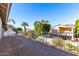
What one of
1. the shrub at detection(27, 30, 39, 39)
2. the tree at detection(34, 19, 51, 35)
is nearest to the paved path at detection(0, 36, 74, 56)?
the shrub at detection(27, 30, 39, 39)

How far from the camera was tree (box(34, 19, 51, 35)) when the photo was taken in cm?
403

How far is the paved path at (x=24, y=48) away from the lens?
4055 millimetres

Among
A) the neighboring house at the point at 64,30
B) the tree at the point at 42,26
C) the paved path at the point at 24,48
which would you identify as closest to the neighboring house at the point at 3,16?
the paved path at the point at 24,48

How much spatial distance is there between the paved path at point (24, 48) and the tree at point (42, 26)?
23 cm

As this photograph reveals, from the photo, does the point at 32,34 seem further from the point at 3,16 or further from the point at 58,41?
the point at 3,16

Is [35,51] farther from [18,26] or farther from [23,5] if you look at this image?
[23,5]

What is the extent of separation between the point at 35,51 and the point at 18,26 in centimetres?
53

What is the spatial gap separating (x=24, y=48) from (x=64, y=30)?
2.54ft

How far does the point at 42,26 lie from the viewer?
4.08 metres

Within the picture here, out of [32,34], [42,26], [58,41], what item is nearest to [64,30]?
[58,41]

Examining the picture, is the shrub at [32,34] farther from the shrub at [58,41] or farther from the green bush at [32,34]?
the shrub at [58,41]

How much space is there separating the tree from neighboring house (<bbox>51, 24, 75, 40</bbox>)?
0.10 metres

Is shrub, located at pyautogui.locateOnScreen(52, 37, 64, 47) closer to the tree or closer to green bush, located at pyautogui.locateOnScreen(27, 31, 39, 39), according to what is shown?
the tree

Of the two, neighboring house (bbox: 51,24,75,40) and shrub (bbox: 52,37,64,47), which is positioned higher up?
neighboring house (bbox: 51,24,75,40)
